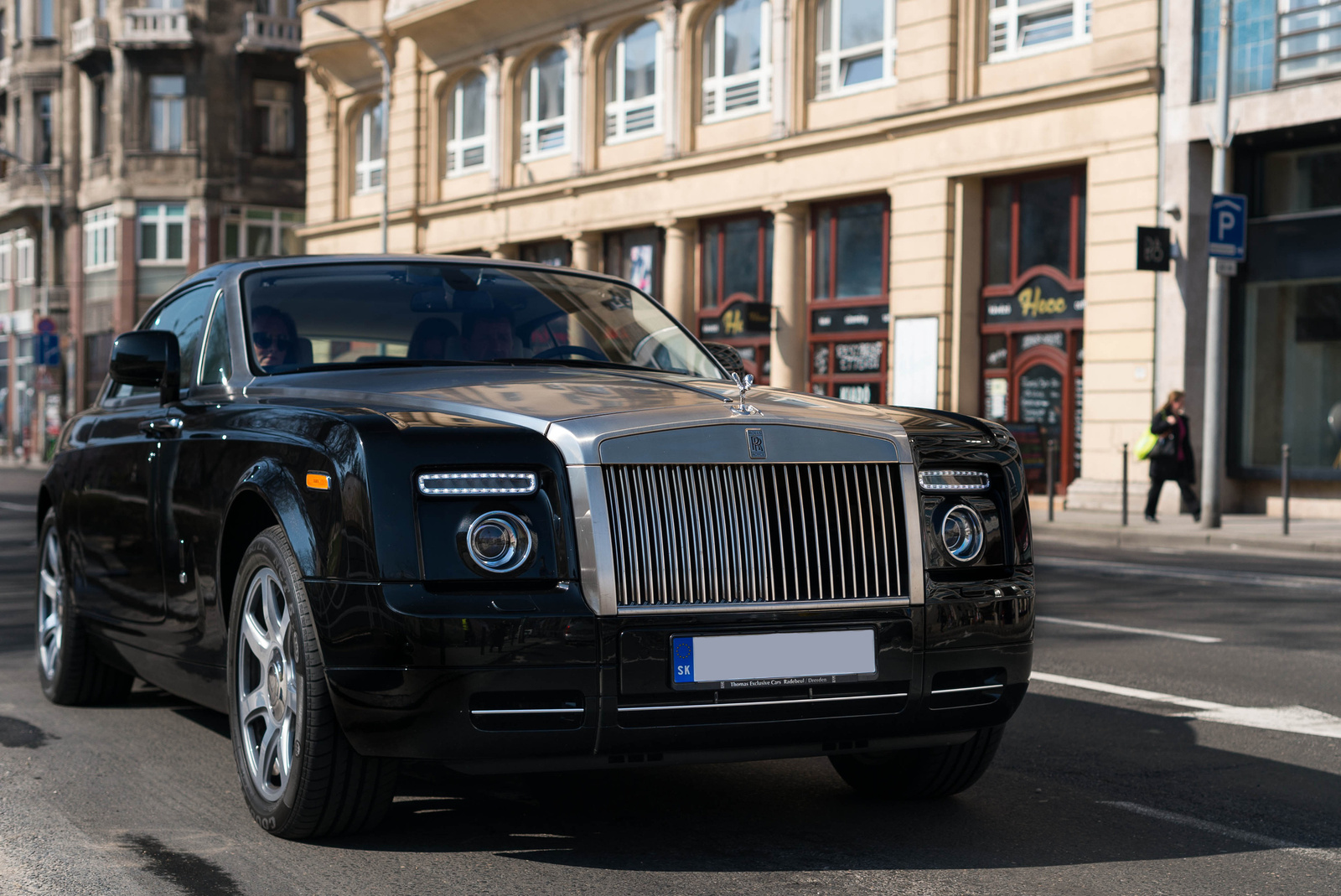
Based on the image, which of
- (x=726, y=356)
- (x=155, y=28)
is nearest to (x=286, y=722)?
(x=726, y=356)

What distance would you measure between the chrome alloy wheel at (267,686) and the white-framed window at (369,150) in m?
34.5

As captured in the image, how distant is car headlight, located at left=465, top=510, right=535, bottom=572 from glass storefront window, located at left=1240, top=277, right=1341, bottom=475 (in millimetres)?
19064

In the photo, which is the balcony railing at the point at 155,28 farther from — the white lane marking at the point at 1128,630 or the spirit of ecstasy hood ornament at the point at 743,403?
the spirit of ecstasy hood ornament at the point at 743,403

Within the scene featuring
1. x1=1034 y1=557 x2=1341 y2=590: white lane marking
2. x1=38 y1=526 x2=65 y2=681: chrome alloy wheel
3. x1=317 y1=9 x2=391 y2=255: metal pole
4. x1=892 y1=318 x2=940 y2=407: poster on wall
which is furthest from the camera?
x1=317 y1=9 x2=391 y2=255: metal pole

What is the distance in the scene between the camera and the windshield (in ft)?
17.1

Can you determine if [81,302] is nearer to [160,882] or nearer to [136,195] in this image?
[136,195]

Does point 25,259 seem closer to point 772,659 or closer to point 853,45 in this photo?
point 853,45

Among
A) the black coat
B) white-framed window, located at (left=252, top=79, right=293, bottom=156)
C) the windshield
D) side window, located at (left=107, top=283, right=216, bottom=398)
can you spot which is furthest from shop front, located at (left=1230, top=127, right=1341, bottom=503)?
white-framed window, located at (left=252, top=79, right=293, bottom=156)

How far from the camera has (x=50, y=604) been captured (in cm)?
663

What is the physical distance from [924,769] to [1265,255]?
18554 mm

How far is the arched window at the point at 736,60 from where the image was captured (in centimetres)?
2784

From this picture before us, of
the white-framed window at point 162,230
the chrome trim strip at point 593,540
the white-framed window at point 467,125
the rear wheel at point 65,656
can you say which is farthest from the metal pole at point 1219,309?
the white-framed window at point 162,230

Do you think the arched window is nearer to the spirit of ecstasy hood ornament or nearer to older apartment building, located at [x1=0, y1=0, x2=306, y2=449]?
older apartment building, located at [x1=0, y1=0, x2=306, y2=449]

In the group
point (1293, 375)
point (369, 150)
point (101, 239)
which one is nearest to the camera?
point (1293, 375)
